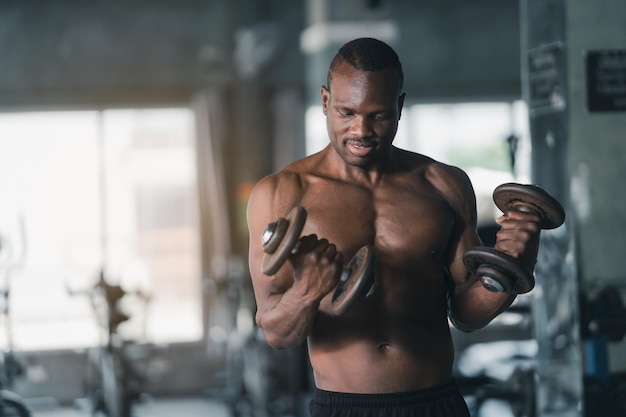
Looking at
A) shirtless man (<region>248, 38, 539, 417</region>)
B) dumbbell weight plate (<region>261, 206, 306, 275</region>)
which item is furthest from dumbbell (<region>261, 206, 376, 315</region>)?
shirtless man (<region>248, 38, 539, 417</region>)

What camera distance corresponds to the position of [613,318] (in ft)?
11.7

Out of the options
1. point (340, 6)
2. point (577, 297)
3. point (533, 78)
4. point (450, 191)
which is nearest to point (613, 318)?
point (577, 297)

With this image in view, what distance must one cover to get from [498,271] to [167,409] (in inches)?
227

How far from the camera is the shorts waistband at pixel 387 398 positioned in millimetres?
1799

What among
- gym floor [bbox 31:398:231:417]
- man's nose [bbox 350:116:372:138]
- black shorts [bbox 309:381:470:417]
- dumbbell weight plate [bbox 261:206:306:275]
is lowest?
gym floor [bbox 31:398:231:417]

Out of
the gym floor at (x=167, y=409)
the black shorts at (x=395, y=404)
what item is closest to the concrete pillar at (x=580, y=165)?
the black shorts at (x=395, y=404)

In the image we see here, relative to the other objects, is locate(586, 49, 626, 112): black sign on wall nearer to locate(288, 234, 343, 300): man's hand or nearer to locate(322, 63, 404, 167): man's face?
locate(322, 63, 404, 167): man's face

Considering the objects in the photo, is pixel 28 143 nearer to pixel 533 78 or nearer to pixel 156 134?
pixel 156 134

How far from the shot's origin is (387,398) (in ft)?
5.90

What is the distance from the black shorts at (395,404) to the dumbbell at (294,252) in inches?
12.1

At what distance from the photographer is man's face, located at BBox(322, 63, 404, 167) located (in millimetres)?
1721

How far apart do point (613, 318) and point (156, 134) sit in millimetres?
5041

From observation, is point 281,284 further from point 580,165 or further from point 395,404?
point 580,165

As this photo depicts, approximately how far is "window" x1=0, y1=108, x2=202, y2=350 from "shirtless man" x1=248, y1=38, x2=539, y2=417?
5.88 metres
